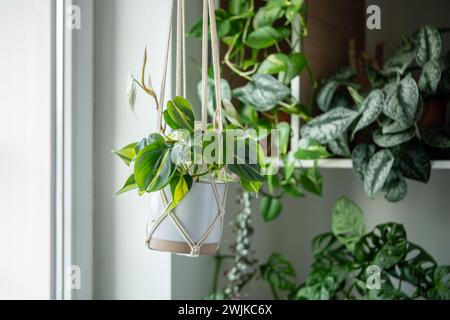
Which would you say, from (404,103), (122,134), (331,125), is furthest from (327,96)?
(122,134)

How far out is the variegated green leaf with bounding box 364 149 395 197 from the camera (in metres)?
1.44

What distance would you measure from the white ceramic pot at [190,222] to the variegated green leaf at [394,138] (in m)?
0.63

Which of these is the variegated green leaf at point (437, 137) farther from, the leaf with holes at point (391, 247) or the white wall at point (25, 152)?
the white wall at point (25, 152)

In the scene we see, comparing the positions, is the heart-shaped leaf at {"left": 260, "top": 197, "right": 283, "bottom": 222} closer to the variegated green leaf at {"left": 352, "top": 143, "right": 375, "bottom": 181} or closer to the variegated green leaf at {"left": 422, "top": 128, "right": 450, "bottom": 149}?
the variegated green leaf at {"left": 352, "top": 143, "right": 375, "bottom": 181}

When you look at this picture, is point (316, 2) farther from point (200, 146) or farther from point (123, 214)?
point (200, 146)

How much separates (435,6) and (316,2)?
378mm

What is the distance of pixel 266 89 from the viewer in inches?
61.4

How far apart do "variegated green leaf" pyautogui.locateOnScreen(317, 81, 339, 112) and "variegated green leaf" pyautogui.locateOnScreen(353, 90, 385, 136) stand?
0.16m

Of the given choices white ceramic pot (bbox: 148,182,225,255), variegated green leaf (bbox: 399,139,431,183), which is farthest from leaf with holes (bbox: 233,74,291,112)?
white ceramic pot (bbox: 148,182,225,255)

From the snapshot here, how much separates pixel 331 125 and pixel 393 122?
0.15 m

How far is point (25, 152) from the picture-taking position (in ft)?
4.38

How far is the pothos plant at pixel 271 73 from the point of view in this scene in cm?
155

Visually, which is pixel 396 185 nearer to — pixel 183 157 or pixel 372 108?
pixel 372 108
